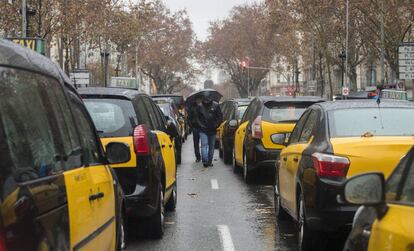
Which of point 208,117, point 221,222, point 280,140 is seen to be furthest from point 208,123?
point 221,222

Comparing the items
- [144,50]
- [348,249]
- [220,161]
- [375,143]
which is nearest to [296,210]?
[375,143]

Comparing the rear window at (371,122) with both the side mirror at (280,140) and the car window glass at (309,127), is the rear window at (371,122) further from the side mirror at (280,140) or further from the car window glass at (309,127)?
the side mirror at (280,140)

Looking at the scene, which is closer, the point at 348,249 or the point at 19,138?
the point at 19,138

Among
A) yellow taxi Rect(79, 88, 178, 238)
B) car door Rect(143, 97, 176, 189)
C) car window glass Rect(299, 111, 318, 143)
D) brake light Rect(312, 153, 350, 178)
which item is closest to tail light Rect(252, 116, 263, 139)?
car door Rect(143, 97, 176, 189)

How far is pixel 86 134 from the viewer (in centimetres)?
461

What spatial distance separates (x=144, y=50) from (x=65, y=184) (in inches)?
2607

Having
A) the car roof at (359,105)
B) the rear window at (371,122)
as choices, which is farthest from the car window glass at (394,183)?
the car roof at (359,105)

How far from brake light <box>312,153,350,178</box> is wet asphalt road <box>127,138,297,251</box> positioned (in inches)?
56.9

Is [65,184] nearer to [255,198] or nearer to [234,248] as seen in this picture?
[234,248]

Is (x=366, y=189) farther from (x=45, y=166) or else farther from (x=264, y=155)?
(x=264, y=155)

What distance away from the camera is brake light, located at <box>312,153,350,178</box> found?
6152mm

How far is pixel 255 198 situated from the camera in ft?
37.1

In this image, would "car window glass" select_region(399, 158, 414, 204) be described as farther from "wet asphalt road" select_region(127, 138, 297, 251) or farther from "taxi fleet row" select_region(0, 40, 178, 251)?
"wet asphalt road" select_region(127, 138, 297, 251)

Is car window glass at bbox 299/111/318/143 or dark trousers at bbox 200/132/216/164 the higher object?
car window glass at bbox 299/111/318/143
